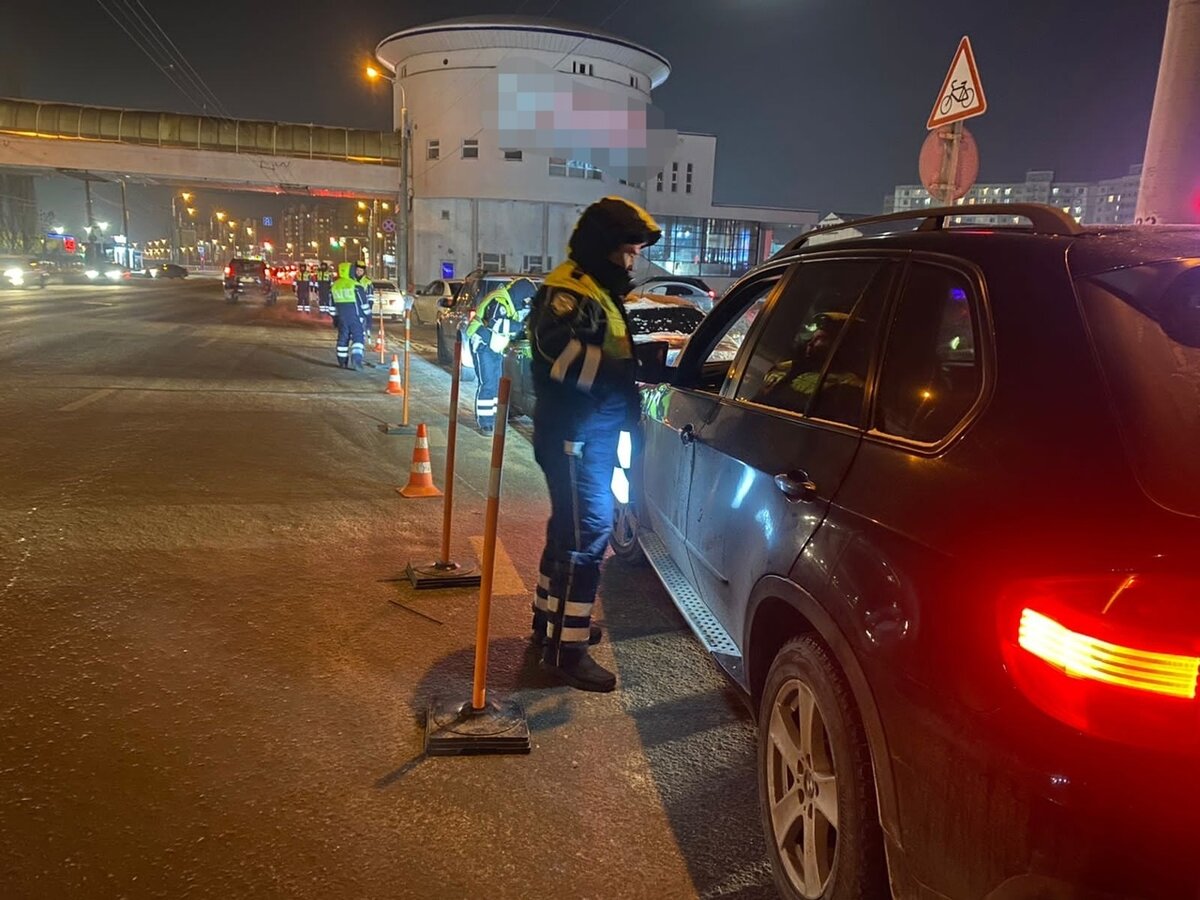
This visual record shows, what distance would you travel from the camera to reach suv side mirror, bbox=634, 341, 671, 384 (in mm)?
4082

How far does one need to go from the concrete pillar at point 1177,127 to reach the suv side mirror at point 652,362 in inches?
150

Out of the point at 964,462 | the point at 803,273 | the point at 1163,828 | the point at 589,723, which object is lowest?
the point at 589,723

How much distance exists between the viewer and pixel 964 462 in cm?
188

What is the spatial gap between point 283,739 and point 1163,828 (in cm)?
286

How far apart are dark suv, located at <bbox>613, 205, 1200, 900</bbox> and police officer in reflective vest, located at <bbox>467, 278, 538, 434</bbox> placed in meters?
7.09

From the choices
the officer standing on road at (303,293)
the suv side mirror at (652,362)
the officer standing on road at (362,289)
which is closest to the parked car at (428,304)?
the officer standing on road at (303,293)

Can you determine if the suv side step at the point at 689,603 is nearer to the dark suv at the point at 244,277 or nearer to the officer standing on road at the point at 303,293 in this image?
the officer standing on road at the point at 303,293

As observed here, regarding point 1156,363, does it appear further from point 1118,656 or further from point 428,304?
point 428,304

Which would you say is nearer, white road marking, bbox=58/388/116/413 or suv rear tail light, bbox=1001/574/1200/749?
suv rear tail light, bbox=1001/574/1200/749

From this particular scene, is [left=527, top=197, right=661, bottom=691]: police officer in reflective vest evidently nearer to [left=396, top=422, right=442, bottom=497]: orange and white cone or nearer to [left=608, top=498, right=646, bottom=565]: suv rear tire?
[left=608, top=498, right=646, bottom=565]: suv rear tire

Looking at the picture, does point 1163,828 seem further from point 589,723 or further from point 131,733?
point 131,733

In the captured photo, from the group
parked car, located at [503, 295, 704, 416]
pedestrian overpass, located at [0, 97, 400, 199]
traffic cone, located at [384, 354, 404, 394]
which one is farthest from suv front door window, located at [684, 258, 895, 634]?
pedestrian overpass, located at [0, 97, 400, 199]

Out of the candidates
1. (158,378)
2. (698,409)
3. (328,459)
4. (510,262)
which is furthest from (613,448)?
(510,262)

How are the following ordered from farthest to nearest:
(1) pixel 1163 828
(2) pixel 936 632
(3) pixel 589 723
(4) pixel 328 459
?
1. (4) pixel 328 459
2. (3) pixel 589 723
3. (2) pixel 936 632
4. (1) pixel 1163 828
